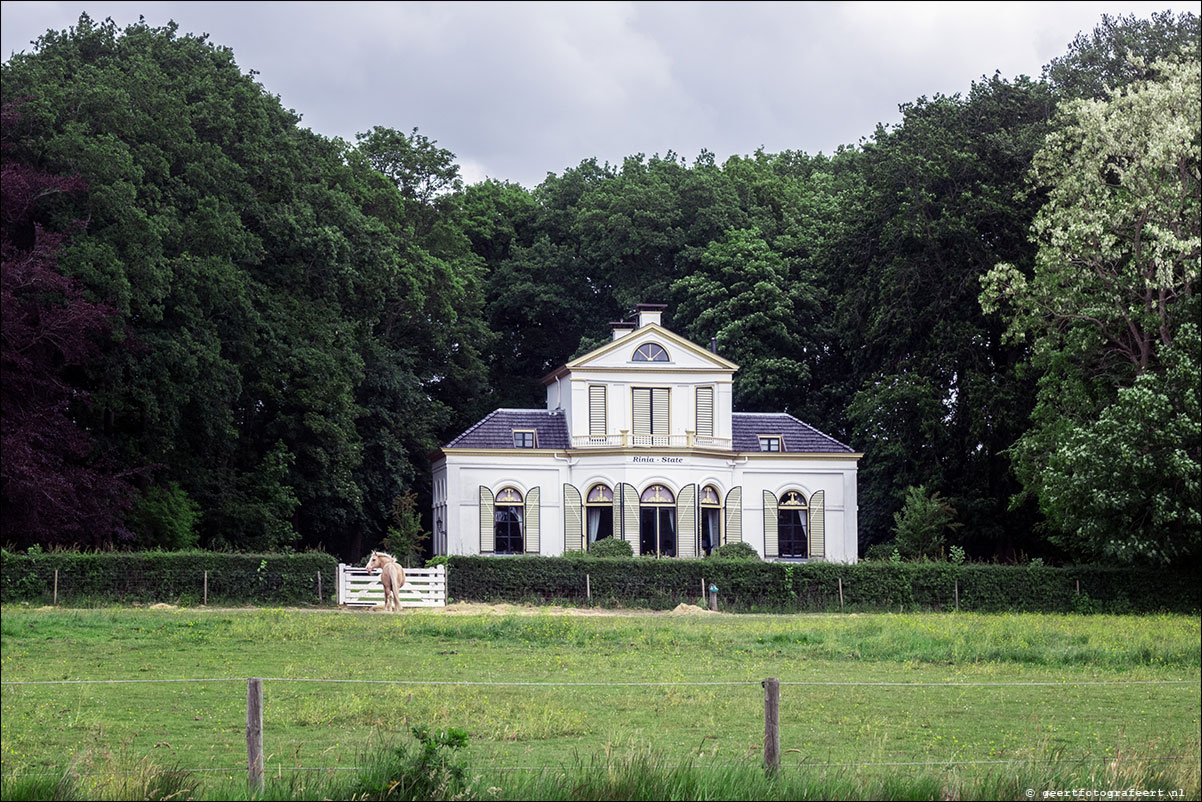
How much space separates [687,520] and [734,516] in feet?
6.05

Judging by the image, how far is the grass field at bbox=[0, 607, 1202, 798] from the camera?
11.0 metres

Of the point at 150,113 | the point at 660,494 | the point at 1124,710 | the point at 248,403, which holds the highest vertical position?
the point at 150,113

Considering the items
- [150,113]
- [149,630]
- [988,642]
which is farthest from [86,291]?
[988,642]

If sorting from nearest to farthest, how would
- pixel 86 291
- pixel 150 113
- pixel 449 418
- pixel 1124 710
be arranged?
pixel 1124 710, pixel 86 291, pixel 150 113, pixel 449 418

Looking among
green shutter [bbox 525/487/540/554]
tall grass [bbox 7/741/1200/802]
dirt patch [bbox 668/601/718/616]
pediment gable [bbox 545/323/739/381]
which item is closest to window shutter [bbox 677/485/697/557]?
pediment gable [bbox 545/323/739/381]

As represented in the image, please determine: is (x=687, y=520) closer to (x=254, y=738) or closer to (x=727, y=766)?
(x=727, y=766)

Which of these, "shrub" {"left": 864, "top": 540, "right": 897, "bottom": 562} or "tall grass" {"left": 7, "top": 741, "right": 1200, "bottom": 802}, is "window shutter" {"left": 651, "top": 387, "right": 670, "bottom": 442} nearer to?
"shrub" {"left": 864, "top": 540, "right": 897, "bottom": 562}

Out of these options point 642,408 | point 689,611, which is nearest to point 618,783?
point 689,611

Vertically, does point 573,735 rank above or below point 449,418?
below

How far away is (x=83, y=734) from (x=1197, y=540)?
25.5m

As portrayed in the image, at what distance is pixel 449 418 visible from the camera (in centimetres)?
5662

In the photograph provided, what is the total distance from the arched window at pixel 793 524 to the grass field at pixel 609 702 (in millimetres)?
19112

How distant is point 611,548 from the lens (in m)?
43.3

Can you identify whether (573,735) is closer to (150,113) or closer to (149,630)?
(149,630)
